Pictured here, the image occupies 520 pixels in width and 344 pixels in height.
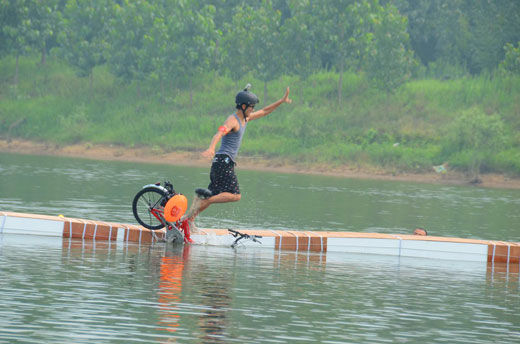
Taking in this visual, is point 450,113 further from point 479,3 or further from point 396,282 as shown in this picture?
point 396,282

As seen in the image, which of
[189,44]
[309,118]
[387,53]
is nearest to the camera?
[309,118]

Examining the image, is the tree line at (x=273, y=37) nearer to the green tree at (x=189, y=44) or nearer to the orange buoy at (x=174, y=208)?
the green tree at (x=189, y=44)

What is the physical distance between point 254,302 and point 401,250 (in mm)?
5844

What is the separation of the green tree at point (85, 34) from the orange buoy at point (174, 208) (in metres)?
45.3

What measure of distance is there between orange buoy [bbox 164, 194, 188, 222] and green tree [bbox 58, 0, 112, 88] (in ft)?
149

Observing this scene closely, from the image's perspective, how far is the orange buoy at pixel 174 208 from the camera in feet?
47.0

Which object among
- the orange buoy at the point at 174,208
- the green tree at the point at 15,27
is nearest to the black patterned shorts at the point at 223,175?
the orange buoy at the point at 174,208

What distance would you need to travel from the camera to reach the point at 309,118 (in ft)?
162

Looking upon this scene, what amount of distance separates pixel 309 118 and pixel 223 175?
35258mm

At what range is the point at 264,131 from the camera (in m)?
50.8

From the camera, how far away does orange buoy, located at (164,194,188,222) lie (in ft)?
47.0

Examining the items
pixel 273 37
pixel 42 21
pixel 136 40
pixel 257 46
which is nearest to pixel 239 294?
pixel 273 37

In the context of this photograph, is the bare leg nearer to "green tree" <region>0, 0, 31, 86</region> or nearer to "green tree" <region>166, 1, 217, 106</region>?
"green tree" <region>166, 1, 217, 106</region>

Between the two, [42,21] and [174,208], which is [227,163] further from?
[42,21]
